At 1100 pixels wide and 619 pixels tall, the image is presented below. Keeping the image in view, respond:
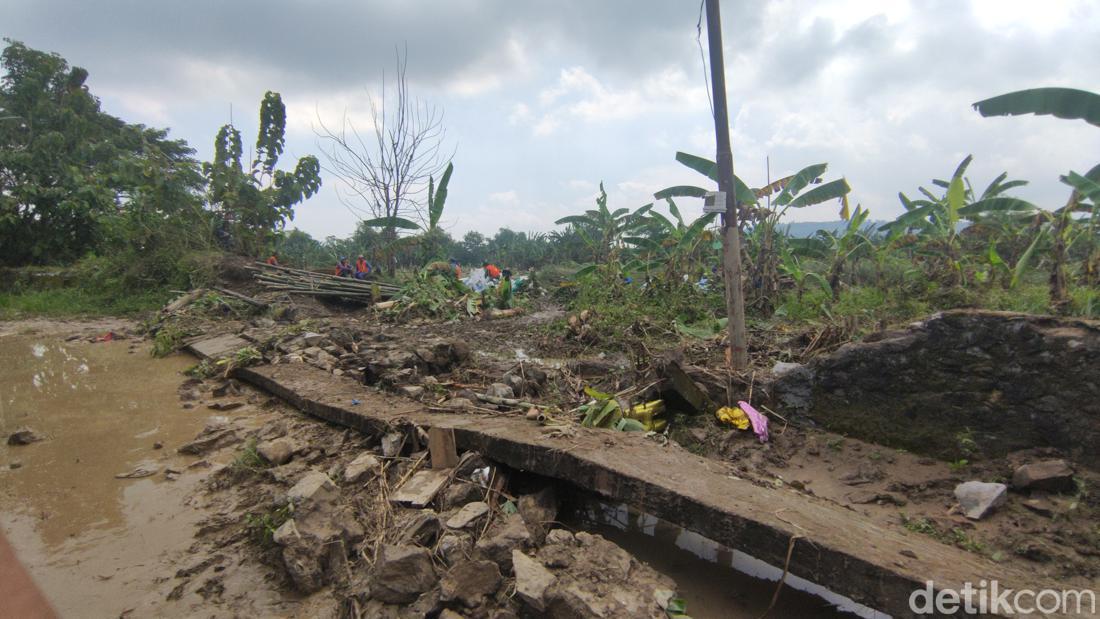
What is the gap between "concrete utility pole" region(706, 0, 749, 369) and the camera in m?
4.60

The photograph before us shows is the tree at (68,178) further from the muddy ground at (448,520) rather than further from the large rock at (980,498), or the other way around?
the large rock at (980,498)

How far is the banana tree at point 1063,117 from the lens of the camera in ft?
13.8

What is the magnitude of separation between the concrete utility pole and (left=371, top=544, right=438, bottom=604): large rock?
343 cm

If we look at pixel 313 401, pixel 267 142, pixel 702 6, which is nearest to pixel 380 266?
pixel 267 142

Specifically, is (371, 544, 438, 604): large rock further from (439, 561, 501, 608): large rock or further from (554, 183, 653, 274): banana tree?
(554, 183, 653, 274): banana tree

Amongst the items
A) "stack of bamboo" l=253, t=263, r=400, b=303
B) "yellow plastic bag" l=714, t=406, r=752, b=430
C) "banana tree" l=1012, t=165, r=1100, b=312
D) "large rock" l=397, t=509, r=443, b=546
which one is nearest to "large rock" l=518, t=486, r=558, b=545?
"large rock" l=397, t=509, r=443, b=546

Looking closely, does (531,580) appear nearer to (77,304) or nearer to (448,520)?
(448,520)

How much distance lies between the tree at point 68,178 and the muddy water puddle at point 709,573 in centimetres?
1489

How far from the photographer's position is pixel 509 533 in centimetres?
234

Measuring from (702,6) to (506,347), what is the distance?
4.68 meters

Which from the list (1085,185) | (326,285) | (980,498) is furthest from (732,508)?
(326,285)

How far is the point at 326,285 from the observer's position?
38.7 feet

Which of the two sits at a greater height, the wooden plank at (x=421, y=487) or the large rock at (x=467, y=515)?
the wooden plank at (x=421, y=487)

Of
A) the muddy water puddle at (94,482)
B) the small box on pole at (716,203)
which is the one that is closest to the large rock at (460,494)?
the muddy water puddle at (94,482)
